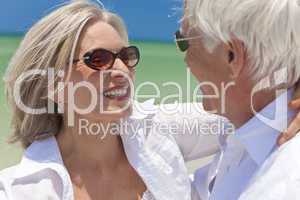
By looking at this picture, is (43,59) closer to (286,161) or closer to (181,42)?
(181,42)

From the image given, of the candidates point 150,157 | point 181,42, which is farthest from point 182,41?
point 150,157

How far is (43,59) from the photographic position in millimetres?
2600

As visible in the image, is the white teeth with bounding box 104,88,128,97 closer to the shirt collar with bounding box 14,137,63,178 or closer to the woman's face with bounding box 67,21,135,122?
the woman's face with bounding box 67,21,135,122

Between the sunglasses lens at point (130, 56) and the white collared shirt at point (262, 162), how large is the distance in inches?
39.8

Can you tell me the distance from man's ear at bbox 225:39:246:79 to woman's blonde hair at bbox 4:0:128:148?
3.90 ft

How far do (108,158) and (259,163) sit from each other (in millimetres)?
1286

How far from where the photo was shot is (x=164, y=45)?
140 feet

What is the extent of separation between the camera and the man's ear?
151 cm

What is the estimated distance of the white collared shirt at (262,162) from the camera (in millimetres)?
1302

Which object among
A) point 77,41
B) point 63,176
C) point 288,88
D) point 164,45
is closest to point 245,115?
point 288,88

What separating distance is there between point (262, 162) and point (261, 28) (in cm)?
33

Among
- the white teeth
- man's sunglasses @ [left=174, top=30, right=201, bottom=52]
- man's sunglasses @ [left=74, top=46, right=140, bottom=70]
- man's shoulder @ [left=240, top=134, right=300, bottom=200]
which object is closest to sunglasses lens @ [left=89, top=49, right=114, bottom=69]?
man's sunglasses @ [left=74, top=46, right=140, bottom=70]


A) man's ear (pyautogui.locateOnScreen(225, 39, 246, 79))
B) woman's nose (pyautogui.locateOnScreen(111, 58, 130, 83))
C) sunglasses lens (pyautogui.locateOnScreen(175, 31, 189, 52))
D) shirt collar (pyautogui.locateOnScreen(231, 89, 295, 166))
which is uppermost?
sunglasses lens (pyautogui.locateOnScreen(175, 31, 189, 52))

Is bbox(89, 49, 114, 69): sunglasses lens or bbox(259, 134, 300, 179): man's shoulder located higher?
bbox(89, 49, 114, 69): sunglasses lens
